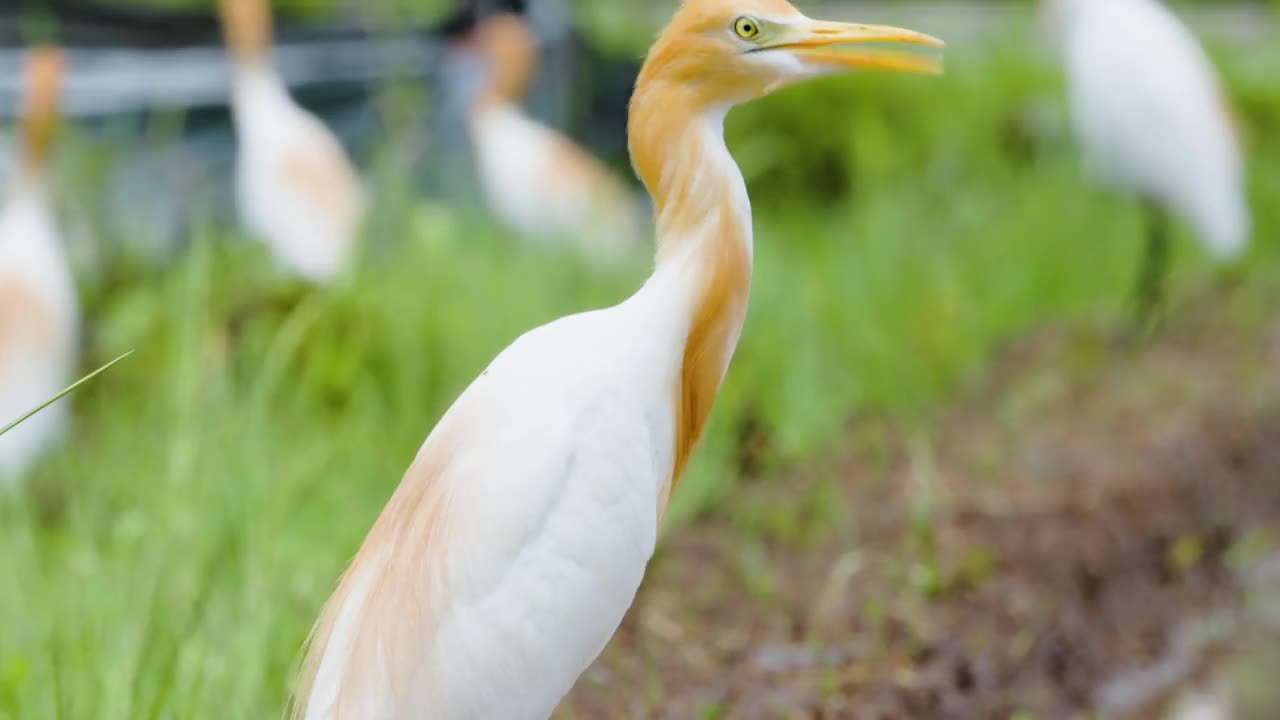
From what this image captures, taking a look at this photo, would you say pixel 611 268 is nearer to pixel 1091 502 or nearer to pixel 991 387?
pixel 991 387

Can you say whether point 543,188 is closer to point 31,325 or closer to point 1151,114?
point 1151,114

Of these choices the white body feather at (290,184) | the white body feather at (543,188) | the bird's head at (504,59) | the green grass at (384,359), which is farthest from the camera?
the bird's head at (504,59)

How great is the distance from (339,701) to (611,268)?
10.0 feet

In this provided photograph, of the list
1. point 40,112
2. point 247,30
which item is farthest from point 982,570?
point 247,30

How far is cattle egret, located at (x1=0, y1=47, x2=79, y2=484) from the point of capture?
11.2 ft

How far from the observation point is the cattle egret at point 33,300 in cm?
340

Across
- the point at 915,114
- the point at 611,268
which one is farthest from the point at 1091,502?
the point at 915,114

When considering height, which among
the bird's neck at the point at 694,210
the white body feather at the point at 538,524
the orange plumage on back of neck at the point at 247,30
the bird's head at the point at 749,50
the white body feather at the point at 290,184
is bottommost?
the white body feather at the point at 290,184

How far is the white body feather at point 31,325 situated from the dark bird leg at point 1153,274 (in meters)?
3.02

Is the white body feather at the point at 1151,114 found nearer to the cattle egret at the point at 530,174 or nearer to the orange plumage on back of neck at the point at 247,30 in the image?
the cattle egret at the point at 530,174

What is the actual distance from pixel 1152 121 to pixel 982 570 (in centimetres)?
209

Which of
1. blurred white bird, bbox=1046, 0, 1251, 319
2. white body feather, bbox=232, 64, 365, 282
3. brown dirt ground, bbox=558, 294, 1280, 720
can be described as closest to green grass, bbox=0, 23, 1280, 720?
white body feather, bbox=232, 64, 365, 282

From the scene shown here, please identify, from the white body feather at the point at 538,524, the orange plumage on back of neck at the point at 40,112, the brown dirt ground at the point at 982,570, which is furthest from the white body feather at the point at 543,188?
the white body feather at the point at 538,524

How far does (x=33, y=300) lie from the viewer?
347 centimetres
